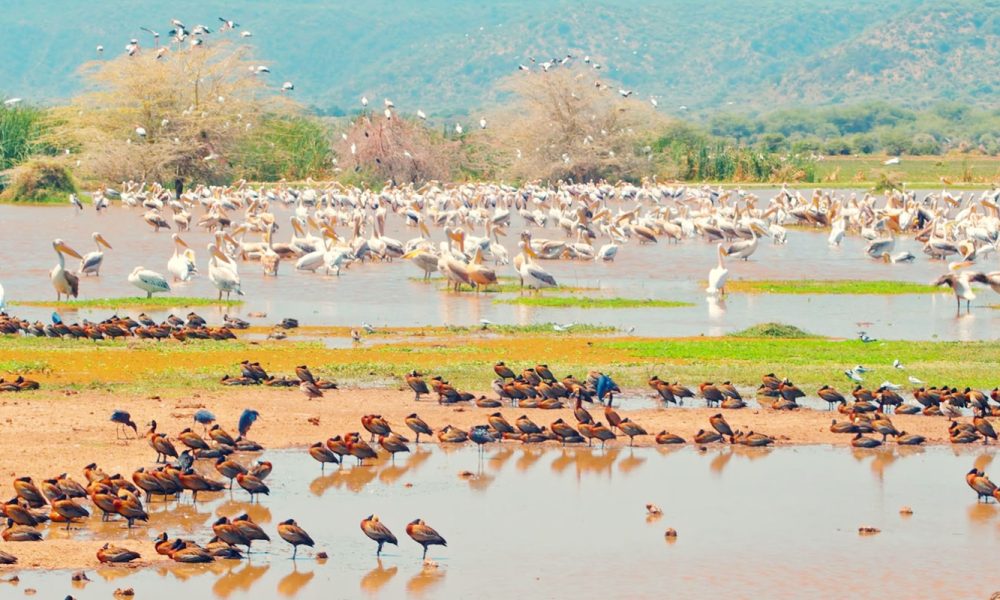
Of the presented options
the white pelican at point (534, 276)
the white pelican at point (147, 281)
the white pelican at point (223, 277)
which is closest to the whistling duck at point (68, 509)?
the white pelican at point (223, 277)

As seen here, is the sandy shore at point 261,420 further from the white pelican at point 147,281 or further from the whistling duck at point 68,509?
the white pelican at point 147,281

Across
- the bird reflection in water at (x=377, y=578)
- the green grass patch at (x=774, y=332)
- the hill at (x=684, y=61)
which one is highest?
the hill at (x=684, y=61)

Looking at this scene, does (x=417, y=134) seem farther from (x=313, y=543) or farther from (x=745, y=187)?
(x=313, y=543)

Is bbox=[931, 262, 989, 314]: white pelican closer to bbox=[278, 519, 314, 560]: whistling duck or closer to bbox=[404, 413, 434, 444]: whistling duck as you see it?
bbox=[404, 413, 434, 444]: whistling duck

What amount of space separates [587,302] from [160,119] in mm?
31200

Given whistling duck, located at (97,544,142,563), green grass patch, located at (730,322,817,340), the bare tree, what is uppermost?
the bare tree

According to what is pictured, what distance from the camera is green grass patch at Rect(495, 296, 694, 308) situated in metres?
25.3

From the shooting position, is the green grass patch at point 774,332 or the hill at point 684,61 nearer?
the green grass patch at point 774,332

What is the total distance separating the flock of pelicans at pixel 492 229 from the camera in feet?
90.3

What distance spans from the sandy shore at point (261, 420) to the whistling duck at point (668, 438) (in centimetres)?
18

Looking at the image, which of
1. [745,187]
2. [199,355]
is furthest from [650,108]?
[199,355]

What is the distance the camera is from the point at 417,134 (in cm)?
6206

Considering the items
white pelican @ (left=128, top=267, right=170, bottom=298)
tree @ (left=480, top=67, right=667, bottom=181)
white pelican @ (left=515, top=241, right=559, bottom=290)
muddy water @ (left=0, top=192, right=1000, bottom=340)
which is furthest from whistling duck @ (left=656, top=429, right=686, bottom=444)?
tree @ (left=480, top=67, right=667, bottom=181)

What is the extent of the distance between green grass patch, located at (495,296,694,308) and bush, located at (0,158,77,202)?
Answer: 2794 centimetres
